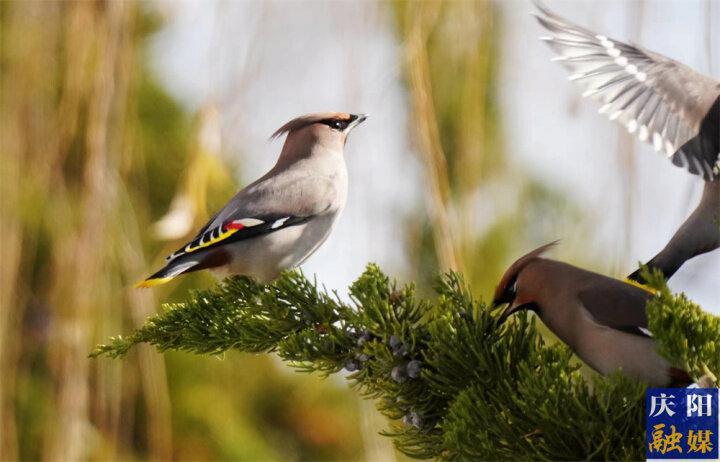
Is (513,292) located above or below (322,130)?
below

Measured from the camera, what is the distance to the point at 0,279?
1405 mm

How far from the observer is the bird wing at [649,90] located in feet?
3.20

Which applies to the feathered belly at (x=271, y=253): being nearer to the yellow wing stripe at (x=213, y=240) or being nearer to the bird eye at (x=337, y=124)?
the yellow wing stripe at (x=213, y=240)

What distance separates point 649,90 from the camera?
3.24ft

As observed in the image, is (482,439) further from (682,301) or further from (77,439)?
(77,439)

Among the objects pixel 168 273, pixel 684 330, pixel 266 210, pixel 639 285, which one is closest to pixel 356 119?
pixel 266 210

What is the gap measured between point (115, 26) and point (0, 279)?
0.41 metres

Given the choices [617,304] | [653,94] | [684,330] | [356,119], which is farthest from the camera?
[356,119]

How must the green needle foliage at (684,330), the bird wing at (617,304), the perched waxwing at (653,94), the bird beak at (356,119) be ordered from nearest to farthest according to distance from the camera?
the green needle foliage at (684,330)
the bird wing at (617,304)
the perched waxwing at (653,94)
the bird beak at (356,119)

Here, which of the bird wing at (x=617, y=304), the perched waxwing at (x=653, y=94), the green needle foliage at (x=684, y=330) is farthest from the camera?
the perched waxwing at (x=653, y=94)

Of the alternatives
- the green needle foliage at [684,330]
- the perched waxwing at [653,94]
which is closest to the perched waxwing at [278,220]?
the perched waxwing at [653,94]

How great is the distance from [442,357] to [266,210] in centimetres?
34

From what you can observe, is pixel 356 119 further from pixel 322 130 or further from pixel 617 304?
pixel 617 304

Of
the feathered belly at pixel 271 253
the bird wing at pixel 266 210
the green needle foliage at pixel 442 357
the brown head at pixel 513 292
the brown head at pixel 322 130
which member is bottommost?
the green needle foliage at pixel 442 357
